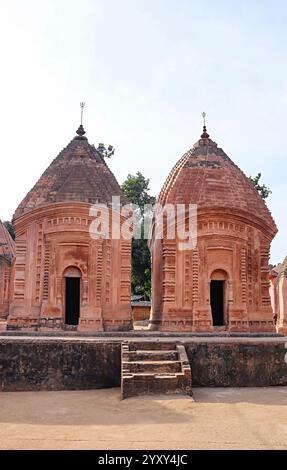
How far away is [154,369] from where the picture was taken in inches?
408

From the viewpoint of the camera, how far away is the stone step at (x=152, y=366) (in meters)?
10.3

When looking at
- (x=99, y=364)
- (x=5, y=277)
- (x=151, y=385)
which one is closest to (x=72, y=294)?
(x=99, y=364)

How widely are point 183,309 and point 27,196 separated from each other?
6.86m

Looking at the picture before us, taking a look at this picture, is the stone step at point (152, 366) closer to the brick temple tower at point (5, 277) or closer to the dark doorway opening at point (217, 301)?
the dark doorway opening at point (217, 301)

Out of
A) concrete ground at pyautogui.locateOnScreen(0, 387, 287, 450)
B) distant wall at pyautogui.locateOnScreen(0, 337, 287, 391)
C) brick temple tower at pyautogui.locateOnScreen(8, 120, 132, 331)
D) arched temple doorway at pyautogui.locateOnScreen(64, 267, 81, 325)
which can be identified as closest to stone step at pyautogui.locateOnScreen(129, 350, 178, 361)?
distant wall at pyautogui.locateOnScreen(0, 337, 287, 391)

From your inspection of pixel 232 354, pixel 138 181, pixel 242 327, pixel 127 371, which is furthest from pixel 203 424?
pixel 138 181

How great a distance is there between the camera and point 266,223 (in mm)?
Answer: 16953

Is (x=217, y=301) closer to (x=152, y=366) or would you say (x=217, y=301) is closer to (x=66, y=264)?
(x=66, y=264)

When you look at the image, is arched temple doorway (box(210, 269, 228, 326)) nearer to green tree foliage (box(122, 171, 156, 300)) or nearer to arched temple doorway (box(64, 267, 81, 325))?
arched temple doorway (box(64, 267, 81, 325))

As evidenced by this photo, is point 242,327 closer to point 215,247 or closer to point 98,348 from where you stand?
point 215,247

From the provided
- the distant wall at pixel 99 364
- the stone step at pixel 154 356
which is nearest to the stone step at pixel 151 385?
the stone step at pixel 154 356

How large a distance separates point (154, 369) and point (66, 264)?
6.51 metres

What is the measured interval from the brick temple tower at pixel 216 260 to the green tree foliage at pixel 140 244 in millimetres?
8949

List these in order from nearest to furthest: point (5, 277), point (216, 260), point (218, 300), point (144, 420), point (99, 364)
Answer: point (144, 420) < point (99, 364) < point (216, 260) < point (218, 300) < point (5, 277)
